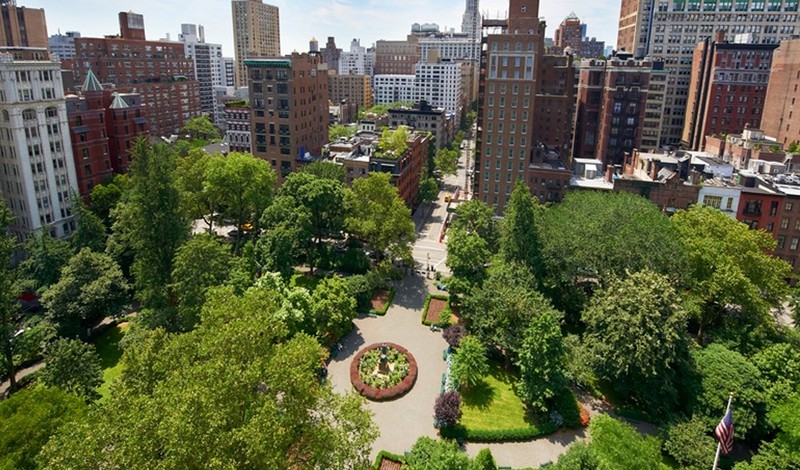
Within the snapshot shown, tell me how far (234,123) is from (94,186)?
4726cm

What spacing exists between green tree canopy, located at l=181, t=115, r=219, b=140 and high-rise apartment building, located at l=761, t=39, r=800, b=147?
155851mm

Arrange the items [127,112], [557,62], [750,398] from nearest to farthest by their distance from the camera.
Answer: [750,398] → [127,112] → [557,62]

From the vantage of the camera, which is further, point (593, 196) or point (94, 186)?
point (94, 186)

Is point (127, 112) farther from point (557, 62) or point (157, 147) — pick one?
point (557, 62)

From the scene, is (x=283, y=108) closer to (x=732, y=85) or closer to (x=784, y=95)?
(x=732, y=85)

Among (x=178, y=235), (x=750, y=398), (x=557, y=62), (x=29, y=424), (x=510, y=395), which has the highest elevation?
(x=557, y=62)

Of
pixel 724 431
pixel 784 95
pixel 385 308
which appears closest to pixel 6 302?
pixel 385 308

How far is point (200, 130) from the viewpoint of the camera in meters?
156

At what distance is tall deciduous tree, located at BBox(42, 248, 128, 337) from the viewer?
5688 cm

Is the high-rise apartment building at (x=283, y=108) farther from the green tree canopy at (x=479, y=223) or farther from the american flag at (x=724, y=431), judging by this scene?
the american flag at (x=724, y=431)

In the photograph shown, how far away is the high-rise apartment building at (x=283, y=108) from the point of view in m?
99.3

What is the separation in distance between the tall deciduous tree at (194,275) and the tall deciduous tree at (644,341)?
42.8 metres

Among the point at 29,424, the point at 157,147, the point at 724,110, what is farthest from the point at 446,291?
the point at 724,110

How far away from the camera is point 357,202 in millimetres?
76812
